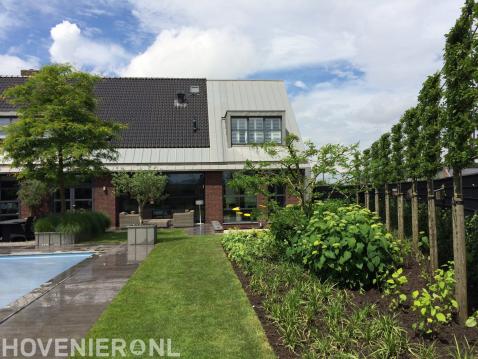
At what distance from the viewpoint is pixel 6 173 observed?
24578mm

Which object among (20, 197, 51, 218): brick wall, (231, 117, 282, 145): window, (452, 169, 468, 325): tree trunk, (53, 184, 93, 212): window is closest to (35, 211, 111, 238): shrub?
(53, 184, 93, 212): window

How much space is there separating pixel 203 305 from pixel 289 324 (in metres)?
2.03

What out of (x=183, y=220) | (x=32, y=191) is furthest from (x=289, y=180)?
(x=32, y=191)

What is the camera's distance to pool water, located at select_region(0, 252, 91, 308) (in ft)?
33.0

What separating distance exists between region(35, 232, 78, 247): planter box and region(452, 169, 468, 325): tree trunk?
A: 14.0 meters

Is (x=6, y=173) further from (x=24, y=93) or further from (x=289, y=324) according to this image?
(x=289, y=324)

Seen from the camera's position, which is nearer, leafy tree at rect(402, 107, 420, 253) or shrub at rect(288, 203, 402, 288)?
shrub at rect(288, 203, 402, 288)

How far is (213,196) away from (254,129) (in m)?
4.80

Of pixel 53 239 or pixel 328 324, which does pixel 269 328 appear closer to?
pixel 328 324

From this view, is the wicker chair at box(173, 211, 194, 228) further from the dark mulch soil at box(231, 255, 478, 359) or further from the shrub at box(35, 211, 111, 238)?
the dark mulch soil at box(231, 255, 478, 359)

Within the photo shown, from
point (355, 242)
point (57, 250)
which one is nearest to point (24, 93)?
point (57, 250)

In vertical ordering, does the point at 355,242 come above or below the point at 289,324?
above

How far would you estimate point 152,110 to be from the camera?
28.9 m

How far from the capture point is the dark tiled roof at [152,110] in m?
27.0
